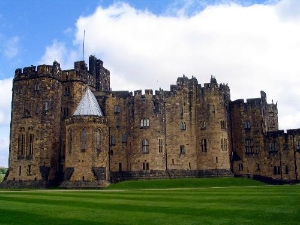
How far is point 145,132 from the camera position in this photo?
2516 inches

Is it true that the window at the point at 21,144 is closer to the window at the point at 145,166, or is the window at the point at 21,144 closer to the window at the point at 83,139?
the window at the point at 83,139

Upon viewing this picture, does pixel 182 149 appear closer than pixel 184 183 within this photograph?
No

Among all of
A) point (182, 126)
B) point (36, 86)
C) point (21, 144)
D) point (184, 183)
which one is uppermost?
point (36, 86)

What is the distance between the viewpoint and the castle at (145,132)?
59.9m

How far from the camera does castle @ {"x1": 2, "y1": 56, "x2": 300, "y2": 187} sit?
59906 millimetres

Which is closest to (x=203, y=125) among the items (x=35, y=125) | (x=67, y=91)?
(x=67, y=91)

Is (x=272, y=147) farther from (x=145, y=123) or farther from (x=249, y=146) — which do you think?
(x=145, y=123)

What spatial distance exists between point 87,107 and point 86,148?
6701 millimetres

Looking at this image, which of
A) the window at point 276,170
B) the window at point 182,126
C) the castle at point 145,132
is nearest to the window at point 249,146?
the castle at point 145,132

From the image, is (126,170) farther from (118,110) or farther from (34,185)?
(34,185)

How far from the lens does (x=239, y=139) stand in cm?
6788

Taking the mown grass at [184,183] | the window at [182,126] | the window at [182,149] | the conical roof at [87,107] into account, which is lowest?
the mown grass at [184,183]

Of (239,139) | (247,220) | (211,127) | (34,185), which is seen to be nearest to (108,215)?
(247,220)

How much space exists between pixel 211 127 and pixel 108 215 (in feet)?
157
